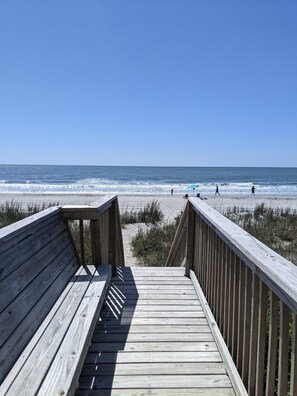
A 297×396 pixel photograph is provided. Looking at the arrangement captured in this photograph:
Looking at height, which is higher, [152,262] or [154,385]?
[154,385]

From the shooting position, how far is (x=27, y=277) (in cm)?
217

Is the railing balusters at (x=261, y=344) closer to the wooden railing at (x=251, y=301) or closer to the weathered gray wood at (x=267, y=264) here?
the wooden railing at (x=251, y=301)

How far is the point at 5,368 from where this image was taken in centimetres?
164

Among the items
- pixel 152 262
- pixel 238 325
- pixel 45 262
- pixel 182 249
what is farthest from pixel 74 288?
pixel 152 262

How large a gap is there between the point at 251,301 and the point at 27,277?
150cm

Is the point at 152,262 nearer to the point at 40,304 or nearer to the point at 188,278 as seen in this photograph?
the point at 188,278

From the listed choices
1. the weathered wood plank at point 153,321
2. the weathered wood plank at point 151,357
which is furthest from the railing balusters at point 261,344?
the weathered wood plank at point 153,321

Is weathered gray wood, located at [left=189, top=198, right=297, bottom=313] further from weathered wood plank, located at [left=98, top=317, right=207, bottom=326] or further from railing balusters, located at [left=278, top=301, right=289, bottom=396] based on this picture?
weathered wood plank, located at [left=98, top=317, right=207, bottom=326]

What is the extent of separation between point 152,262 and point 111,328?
3.86 metres

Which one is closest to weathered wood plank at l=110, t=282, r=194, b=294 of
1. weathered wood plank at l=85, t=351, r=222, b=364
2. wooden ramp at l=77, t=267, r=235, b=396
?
wooden ramp at l=77, t=267, r=235, b=396

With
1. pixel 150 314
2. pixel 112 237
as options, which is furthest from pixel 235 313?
pixel 112 237

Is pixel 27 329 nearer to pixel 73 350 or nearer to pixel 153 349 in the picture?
pixel 73 350

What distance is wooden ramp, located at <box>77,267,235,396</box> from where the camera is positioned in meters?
2.18

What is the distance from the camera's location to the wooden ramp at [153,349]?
7.16ft
